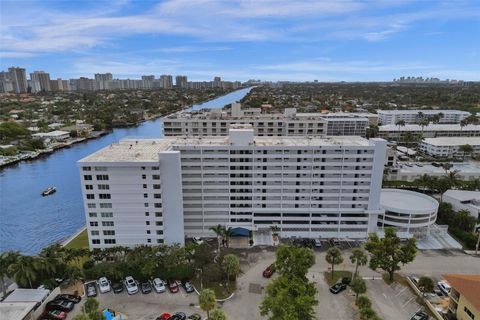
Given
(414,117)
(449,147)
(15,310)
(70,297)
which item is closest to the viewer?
(15,310)

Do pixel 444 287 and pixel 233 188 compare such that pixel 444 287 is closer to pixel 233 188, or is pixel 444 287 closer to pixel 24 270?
pixel 233 188

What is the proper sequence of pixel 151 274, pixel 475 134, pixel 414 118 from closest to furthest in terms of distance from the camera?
pixel 151 274 → pixel 475 134 → pixel 414 118

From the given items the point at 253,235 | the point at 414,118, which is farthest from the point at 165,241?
the point at 414,118

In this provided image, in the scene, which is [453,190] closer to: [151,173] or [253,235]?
[253,235]

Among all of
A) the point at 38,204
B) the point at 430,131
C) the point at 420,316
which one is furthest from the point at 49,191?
the point at 430,131

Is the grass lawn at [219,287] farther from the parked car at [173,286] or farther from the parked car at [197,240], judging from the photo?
the parked car at [197,240]

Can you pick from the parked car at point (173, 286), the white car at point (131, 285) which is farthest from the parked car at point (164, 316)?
the white car at point (131, 285)

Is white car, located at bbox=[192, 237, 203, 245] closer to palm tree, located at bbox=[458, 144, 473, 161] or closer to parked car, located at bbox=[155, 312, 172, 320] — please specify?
parked car, located at bbox=[155, 312, 172, 320]
